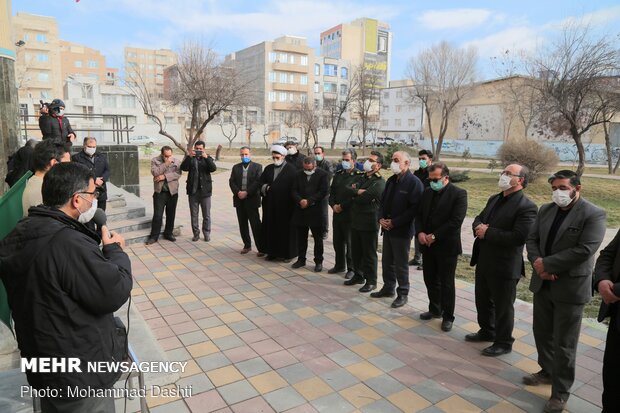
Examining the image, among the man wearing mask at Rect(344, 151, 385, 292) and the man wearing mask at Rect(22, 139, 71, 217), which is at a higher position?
the man wearing mask at Rect(22, 139, 71, 217)

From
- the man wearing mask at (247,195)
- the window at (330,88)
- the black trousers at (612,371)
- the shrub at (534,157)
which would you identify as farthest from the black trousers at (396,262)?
the window at (330,88)

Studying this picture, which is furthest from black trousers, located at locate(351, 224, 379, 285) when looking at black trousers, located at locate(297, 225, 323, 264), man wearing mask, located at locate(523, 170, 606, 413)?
man wearing mask, located at locate(523, 170, 606, 413)

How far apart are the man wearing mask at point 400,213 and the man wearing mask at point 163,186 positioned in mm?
4245

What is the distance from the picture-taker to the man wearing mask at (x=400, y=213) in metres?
5.10

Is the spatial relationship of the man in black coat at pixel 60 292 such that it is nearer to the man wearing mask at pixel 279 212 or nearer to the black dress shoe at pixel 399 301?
the black dress shoe at pixel 399 301

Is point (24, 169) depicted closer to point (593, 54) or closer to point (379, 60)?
point (593, 54)

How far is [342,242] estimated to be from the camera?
6375 millimetres

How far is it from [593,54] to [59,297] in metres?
17.9

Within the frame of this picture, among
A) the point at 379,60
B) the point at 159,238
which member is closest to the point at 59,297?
the point at 159,238

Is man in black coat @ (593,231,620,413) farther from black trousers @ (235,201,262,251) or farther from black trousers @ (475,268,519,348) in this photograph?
black trousers @ (235,201,262,251)

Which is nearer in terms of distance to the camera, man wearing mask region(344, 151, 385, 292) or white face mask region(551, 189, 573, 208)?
white face mask region(551, 189, 573, 208)

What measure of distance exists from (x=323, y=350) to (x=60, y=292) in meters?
2.69

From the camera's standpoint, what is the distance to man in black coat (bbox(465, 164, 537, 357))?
3.88 meters

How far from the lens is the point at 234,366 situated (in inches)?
149
